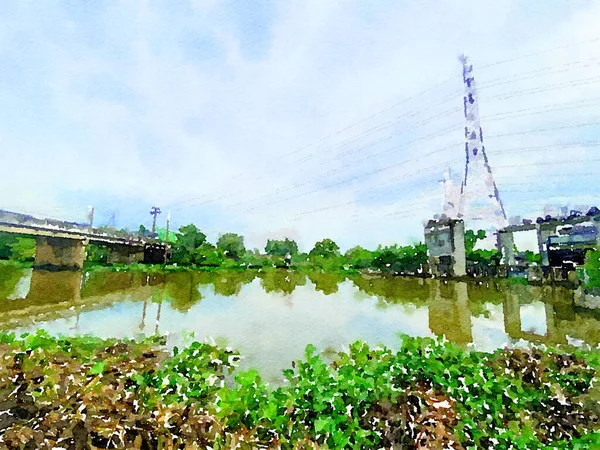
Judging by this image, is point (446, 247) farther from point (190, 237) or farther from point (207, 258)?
point (190, 237)

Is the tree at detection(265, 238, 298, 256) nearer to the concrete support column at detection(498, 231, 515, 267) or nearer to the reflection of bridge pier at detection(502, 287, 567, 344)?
the concrete support column at detection(498, 231, 515, 267)

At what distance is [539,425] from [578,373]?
173 centimetres

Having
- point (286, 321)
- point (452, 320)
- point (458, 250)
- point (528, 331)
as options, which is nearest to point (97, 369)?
point (286, 321)

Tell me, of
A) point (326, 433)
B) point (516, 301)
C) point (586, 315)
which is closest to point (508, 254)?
point (516, 301)

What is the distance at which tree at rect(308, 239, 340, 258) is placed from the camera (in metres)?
93.6

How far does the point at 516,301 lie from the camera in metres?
22.1

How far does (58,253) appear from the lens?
130 feet

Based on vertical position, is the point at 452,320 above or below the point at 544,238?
below

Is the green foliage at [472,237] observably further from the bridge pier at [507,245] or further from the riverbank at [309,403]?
the riverbank at [309,403]

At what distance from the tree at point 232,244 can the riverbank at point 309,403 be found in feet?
274

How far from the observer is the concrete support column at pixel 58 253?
3931 centimetres

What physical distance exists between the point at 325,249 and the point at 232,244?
22449 millimetres

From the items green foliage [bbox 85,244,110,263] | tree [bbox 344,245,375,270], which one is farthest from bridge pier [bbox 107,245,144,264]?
tree [bbox 344,245,375,270]

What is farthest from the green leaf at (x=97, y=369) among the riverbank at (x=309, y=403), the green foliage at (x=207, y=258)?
the green foliage at (x=207, y=258)
